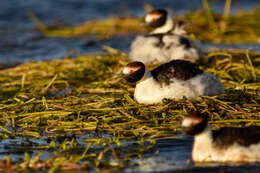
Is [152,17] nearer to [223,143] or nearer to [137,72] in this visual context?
[137,72]

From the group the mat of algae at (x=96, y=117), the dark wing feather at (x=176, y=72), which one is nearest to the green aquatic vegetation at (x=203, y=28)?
the mat of algae at (x=96, y=117)

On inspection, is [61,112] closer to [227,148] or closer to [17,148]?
[17,148]

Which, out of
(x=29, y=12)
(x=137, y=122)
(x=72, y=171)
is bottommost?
(x=72, y=171)

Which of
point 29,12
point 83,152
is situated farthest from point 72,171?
point 29,12

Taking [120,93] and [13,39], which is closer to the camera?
[120,93]

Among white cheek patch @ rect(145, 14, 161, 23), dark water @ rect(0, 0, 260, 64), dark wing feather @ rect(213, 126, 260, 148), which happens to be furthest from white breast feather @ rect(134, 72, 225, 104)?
dark water @ rect(0, 0, 260, 64)

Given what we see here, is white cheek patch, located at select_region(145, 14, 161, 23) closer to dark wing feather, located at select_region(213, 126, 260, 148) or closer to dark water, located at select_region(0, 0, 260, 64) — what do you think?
dark water, located at select_region(0, 0, 260, 64)
